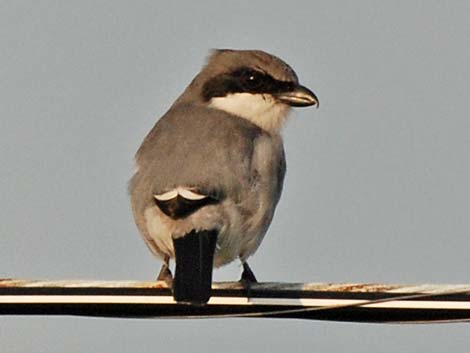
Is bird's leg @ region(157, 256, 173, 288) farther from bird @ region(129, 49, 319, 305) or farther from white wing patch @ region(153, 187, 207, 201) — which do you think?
white wing patch @ region(153, 187, 207, 201)

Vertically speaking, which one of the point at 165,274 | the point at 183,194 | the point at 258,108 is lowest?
the point at 165,274

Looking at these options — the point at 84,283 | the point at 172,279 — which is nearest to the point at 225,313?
the point at 84,283

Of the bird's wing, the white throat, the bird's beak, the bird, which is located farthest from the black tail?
the bird's beak

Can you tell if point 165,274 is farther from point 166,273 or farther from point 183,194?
point 183,194

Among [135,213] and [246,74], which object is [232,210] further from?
[246,74]

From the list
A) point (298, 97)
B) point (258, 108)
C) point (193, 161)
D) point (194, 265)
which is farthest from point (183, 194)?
point (298, 97)

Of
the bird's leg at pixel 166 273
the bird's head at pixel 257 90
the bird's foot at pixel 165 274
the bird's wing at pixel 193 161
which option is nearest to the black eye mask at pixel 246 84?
the bird's head at pixel 257 90

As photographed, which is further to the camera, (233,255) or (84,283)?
(233,255)
